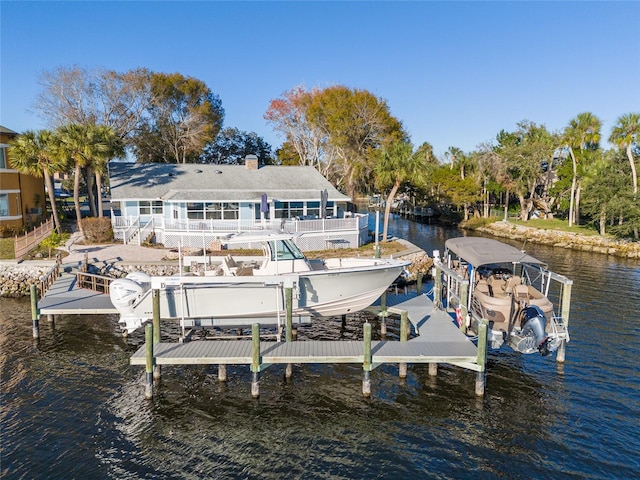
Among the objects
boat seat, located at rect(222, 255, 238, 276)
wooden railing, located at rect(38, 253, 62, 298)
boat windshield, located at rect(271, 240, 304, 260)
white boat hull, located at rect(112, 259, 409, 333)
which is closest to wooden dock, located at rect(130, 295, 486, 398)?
white boat hull, located at rect(112, 259, 409, 333)

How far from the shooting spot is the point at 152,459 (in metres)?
10.6

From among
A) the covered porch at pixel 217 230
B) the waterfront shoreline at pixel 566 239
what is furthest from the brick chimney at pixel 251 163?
the waterfront shoreline at pixel 566 239

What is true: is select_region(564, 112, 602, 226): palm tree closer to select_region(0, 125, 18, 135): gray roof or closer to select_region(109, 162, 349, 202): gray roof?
select_region(109, 162, 349, 202): gray roof

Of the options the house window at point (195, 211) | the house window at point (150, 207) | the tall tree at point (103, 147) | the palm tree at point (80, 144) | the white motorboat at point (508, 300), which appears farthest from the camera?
the house window at point (150, 207)

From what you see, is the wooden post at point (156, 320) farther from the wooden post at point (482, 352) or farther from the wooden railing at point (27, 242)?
the wooden railing at point (27, 242)

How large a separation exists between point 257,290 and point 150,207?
1983cm

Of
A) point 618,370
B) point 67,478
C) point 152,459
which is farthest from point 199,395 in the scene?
point 618,370

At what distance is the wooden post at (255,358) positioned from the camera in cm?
1243

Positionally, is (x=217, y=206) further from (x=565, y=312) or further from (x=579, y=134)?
(x=579, y=134)

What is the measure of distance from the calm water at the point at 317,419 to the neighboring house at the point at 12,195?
18.9 metres

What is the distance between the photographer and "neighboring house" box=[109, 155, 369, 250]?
2923 cm

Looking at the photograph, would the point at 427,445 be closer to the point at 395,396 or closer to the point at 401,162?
the point at 395,396

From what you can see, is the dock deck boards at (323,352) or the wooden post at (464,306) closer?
the dock deck boards at (323,352)

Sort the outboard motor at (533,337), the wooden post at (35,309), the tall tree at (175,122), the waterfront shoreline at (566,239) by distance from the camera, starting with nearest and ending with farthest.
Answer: the outboard motor at (533,337), the wooden post at (35,309), the waterfront shoreline at (566,239), the tall tree at (175,122)
